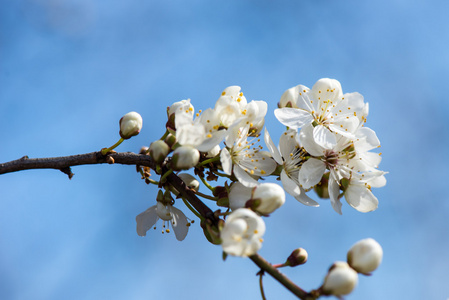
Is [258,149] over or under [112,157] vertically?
under

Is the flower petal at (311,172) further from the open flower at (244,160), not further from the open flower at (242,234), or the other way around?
the open flower at (242,234)

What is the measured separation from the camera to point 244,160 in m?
1.73

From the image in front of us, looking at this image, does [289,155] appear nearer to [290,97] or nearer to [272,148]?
[272,148]

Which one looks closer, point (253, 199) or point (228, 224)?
point (228, 224)

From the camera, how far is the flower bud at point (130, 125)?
71.5 inches

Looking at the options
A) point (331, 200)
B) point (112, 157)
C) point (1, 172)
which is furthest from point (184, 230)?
point (1, 172)

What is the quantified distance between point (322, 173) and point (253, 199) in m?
0.48

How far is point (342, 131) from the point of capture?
1.87 meters

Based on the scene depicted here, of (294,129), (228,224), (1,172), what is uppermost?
(1,172)

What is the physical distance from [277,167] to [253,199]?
364mm

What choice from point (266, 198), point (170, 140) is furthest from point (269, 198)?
point (170, 140)

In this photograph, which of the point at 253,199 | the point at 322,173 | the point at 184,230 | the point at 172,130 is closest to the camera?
the point at 253,199

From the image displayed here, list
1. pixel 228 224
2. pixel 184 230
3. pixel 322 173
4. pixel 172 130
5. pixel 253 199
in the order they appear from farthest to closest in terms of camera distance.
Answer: pixel 184 230 < pixel 322 173 < pixel 172 130 < pixel 253 199 < pixel 228 224

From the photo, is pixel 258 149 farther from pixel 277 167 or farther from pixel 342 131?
pixel 342 131
